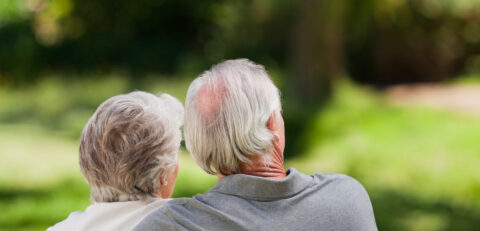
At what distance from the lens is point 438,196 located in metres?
6.55

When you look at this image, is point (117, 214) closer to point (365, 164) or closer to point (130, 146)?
point (130, 146)

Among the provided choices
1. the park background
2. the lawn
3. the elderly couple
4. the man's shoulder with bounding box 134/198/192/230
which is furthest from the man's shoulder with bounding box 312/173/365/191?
the park background

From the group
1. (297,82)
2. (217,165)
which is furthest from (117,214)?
(297,82)

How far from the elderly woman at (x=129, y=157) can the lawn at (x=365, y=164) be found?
383 cm

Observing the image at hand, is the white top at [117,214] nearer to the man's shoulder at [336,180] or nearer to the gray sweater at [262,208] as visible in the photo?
the gray sweater at [262,208]

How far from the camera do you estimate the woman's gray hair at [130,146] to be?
2002 millimetres

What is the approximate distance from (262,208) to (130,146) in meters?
0.40

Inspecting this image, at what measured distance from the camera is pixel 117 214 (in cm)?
210

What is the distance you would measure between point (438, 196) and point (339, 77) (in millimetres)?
3625

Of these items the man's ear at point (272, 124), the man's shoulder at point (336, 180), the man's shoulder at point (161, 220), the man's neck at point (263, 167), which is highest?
the man's ear at point (272, 124)

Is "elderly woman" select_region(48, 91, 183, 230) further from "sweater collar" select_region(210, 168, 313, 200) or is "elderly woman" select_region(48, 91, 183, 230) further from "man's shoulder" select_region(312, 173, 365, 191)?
"man's shoulder" select_region(312, 173, 365, 191)

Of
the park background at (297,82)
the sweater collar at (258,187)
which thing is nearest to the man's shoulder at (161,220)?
the sweater collar at (258,187)

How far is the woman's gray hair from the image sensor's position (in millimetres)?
2002

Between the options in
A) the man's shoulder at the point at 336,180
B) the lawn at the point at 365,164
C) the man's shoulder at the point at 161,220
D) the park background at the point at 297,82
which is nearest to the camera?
the man's shoulder at the point at 161,220
